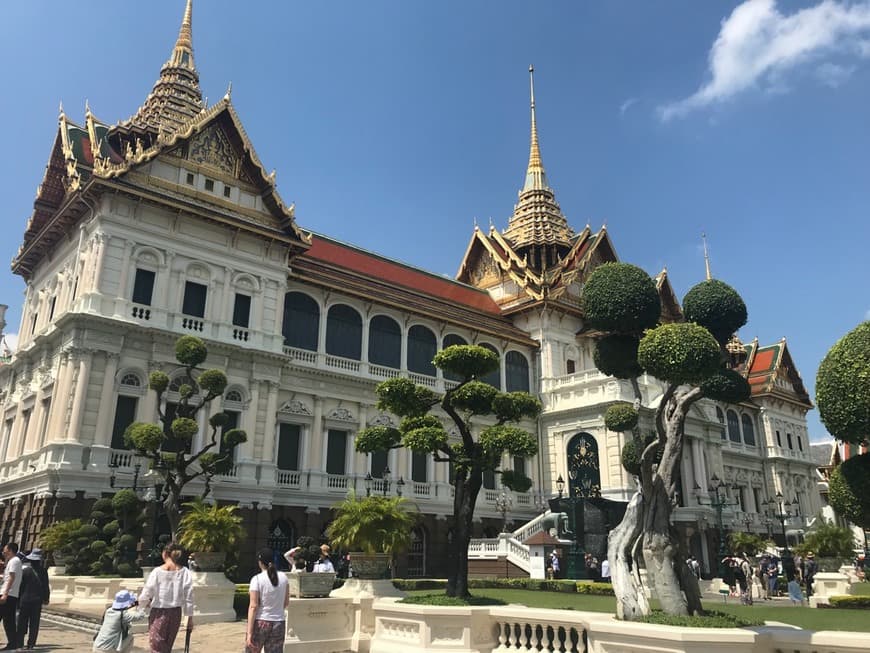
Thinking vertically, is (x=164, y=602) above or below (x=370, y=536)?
below

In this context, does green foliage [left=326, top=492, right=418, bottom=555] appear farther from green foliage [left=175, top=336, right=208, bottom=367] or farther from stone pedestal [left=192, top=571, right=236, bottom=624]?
green foliage [left=175, top=336, right=208, bottom=367]

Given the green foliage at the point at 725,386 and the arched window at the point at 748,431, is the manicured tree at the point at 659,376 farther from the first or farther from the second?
the arched window at the point at 748,431

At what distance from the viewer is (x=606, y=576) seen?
22.9 metres

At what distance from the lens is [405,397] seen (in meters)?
14.9

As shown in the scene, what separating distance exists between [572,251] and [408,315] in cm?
1318

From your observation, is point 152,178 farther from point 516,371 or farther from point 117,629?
point 117,629

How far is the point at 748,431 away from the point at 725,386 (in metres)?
Answer: 43.1

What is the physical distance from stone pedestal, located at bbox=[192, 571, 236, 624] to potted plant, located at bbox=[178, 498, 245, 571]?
0.78 ft

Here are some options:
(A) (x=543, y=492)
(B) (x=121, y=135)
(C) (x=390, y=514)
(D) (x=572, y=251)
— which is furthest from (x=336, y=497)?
(D) (x=572, y=251)

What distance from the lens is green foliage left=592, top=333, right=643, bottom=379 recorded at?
12055 millimetres

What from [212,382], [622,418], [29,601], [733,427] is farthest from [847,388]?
[733,427]

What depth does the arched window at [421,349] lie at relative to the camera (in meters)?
33.2

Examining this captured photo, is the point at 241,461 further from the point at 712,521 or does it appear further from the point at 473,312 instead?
the point at 712,521

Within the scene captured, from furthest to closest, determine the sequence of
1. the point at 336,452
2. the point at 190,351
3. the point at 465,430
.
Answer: the point at 336,452 < the point at 190,351 < the point at 465,430
